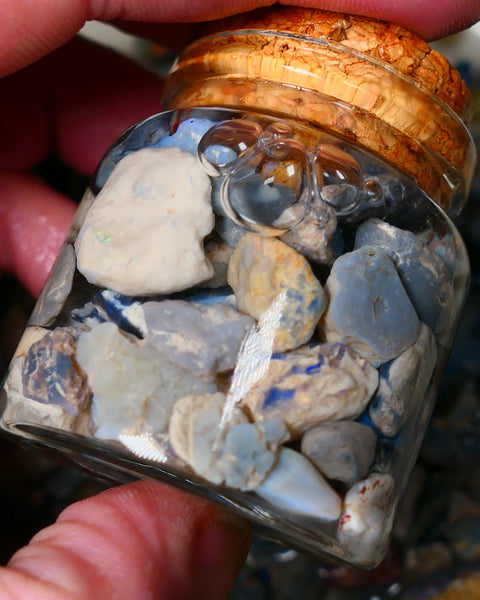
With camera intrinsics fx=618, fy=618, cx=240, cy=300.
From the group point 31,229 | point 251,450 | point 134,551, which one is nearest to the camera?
point 251,450

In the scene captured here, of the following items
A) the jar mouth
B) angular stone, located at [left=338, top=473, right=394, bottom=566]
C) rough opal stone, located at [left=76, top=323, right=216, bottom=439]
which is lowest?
angular stone, located at [left=338, top=473, right=394, bottom=566]

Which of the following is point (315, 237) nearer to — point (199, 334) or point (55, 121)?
point (199, 334)

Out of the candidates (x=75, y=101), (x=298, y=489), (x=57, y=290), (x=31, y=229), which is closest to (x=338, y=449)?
(x=298, y=489)

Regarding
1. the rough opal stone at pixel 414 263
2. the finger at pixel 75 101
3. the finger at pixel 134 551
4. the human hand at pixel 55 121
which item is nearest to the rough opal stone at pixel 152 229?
the rough opal stone at pixel 414 263

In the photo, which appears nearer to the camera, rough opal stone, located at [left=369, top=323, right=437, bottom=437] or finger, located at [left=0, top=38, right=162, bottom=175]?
rough opal stone, located at [left=369, top=323, right=437, bottom=437]

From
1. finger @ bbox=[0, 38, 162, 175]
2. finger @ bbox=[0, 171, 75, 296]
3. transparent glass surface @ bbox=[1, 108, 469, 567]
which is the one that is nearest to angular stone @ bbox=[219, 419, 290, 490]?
transparent glass surface @ bbox=[1, 108, 469, 567]

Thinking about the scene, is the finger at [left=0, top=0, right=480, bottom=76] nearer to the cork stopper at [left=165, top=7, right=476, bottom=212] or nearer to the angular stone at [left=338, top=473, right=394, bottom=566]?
the cork stopper at [left=165, top=7, right=476, bottom=212]
